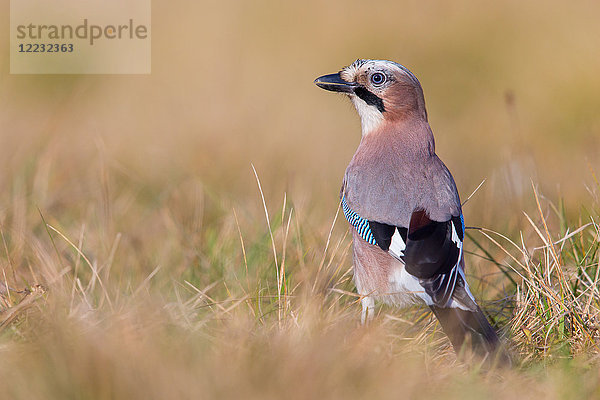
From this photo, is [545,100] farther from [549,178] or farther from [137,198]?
[137,198]

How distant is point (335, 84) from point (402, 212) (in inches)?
40.5

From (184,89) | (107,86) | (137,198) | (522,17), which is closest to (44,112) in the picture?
(107,86)

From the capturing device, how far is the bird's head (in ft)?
15.0

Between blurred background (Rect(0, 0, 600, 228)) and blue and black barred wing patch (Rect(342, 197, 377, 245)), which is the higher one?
blurred background (Rect(0, 0, 600, 228))

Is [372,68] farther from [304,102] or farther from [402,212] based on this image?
[304,102]

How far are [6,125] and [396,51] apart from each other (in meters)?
4.74

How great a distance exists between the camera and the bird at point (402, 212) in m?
3.79

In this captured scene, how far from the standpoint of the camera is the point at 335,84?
4.68m

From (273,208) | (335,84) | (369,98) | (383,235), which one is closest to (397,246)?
(383,235)

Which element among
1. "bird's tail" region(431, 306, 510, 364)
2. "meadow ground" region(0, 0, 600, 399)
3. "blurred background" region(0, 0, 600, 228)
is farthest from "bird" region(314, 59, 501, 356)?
"blurred background" region(0, 0, 600, 228)

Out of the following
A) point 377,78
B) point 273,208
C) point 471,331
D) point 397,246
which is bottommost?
point 471,331

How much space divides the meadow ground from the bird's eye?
2.82 feet

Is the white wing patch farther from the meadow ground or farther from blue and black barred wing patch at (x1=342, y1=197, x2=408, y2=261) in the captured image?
the meadow ground

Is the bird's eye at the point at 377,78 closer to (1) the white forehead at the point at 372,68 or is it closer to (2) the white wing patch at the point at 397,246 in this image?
(1) the white forehead at the point at 372,68
